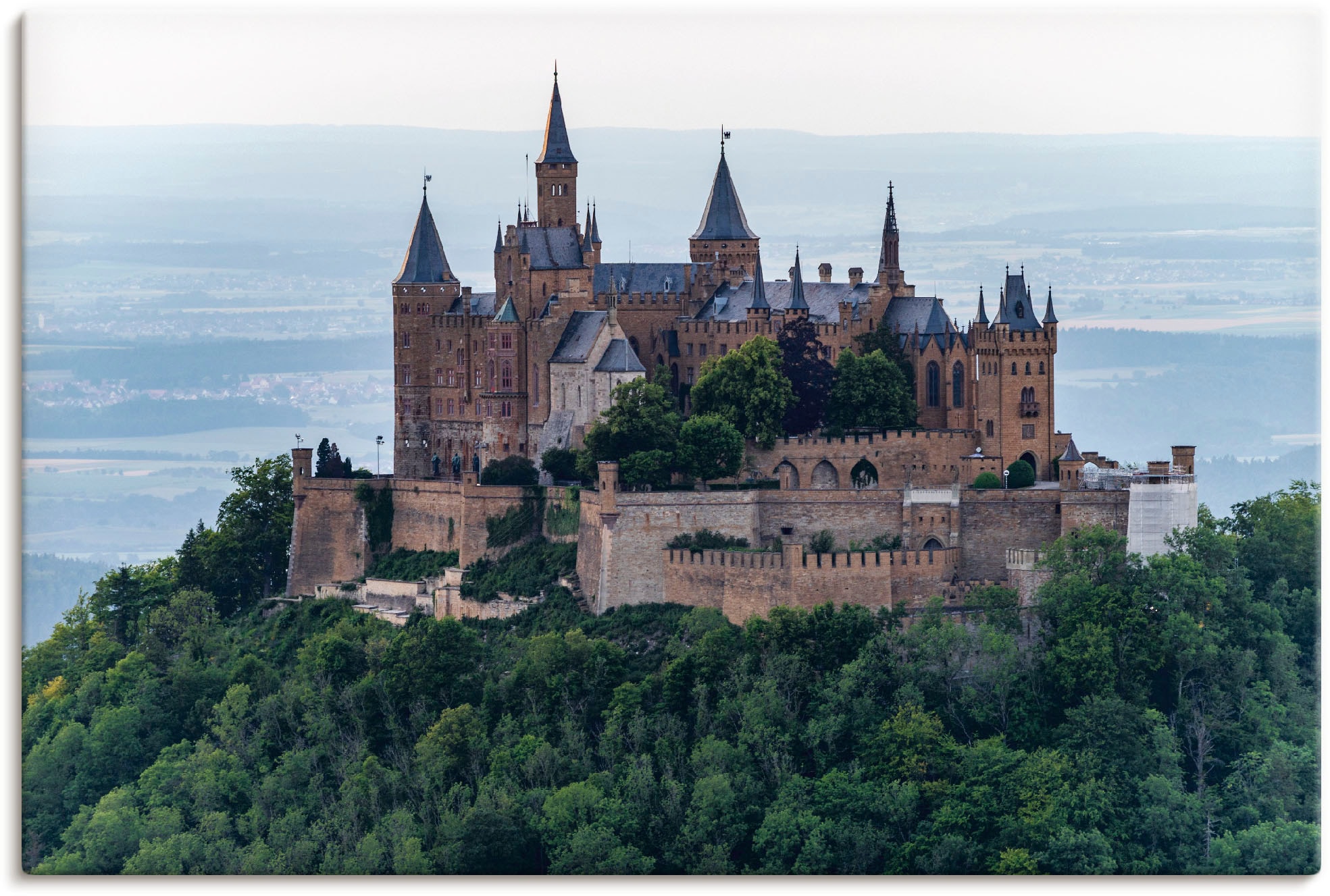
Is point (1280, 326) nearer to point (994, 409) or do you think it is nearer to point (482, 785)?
point (994, 409)

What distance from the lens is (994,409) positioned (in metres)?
73.3

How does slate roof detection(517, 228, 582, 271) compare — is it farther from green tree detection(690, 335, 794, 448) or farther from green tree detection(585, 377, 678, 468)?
green tree detection(585, 377, 678, 468)

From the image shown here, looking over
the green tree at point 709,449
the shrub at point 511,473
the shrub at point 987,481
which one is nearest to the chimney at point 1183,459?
the shrub at point 987,481

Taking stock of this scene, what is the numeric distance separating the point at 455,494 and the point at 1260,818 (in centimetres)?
2458

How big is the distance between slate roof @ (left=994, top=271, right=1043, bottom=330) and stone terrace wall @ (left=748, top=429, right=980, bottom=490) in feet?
9.24

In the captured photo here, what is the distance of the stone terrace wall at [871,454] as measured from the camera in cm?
7381

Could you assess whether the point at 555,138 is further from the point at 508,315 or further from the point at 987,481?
the point at 987,481

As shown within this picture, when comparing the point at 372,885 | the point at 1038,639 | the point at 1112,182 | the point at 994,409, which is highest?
the point at 1112,182

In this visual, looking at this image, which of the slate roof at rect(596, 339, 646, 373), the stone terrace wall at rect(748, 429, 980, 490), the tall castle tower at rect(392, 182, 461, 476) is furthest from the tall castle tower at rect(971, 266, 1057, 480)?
the tall castle tower at rect(392, 182, 461, 476)

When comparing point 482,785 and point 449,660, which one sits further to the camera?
point 449,660

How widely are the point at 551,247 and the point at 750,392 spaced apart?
8.01 meters

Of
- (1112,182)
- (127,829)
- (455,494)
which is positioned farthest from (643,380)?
(127,829)

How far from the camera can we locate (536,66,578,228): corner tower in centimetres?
8106

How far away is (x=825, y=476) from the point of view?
74.1m
